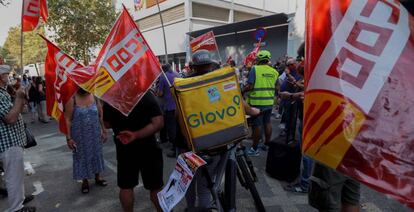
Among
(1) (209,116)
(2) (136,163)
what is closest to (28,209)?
(2) (136,163)

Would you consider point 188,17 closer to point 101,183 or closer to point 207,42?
point 207,42

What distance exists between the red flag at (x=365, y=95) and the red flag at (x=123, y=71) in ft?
5.05

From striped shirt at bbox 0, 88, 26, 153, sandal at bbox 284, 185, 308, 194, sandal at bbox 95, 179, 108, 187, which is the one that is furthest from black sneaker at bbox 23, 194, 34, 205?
sandal at bbox 284, 185, 308, 194

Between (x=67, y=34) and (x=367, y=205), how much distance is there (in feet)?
56.7

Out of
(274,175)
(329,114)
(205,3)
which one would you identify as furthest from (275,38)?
(329,114)

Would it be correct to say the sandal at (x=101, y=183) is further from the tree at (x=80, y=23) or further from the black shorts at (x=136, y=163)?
the tree at (x=80, y=23)

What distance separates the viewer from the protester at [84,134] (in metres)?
3.85

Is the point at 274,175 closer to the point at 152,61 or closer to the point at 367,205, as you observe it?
the point at 367,205

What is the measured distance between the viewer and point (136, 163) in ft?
8.91

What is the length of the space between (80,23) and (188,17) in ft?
27.6

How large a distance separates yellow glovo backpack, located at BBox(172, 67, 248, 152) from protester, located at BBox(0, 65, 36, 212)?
1.97 meters

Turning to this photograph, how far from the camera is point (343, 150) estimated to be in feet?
3.60

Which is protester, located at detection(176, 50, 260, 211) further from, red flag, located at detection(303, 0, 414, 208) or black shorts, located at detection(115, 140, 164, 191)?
red flag, located at detection(303, 0, 414, 208)

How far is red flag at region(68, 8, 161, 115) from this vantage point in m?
2.31
